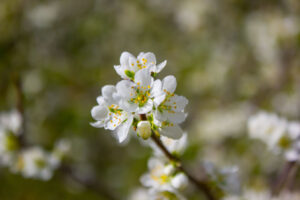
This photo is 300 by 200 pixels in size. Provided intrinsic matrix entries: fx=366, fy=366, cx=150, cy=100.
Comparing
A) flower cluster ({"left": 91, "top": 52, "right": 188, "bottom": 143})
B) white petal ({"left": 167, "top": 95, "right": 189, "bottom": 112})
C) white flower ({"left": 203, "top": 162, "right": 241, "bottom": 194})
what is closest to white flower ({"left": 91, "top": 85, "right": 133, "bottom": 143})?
flower cluster ({"left": 91, "top": 52, "right": 188, "bottom": 143})

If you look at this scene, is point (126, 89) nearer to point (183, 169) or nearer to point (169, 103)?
point (169, 103)

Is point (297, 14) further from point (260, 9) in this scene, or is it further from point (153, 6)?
point (153, 6)

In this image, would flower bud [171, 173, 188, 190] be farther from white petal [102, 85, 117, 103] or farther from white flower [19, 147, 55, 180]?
white flower [19, 147, 55, 180]

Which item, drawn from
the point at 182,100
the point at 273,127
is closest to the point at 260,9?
the point at 273,127

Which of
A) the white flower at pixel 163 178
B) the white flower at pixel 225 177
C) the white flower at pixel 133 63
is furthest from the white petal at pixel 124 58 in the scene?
the white flower at pixel 225 177

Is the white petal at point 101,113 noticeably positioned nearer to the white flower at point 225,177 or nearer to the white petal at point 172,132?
the white petal at point 172,132

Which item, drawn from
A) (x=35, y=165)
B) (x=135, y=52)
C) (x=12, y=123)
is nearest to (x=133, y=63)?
(x=35, y=165)
